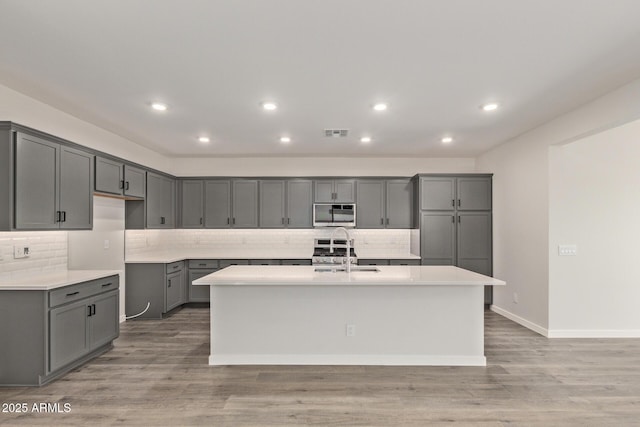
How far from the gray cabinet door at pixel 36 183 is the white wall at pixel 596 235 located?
5691 millimetres

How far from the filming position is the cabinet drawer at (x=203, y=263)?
5.95 meters

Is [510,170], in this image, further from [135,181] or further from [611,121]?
[135,181]

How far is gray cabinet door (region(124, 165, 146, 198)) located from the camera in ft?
15.6

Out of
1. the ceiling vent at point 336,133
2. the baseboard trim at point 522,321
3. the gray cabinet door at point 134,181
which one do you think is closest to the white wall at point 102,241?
the gray cabinet door at point 134,181

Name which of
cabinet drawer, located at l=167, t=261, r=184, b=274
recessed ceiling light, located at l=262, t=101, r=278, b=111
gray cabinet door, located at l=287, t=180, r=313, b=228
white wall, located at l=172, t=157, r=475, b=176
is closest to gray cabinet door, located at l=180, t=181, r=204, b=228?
white wall, located at l=172, t=157, r=475, b=176

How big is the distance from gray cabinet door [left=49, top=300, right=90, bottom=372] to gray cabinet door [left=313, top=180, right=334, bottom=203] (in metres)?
3.86

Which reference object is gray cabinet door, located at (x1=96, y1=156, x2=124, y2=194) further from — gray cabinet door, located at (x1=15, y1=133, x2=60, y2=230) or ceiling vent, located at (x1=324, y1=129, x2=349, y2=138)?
ceiling vent, located at (x1=324, y1=129, x2=349, y2=138)

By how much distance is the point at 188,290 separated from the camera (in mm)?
5918

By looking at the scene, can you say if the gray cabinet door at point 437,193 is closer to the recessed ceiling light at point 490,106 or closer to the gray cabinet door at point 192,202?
the recessed ceiling light at point 490,106

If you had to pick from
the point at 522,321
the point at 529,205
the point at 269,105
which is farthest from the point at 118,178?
the point at 522,321

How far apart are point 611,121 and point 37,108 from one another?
19.6 feet

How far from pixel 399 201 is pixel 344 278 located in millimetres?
3295

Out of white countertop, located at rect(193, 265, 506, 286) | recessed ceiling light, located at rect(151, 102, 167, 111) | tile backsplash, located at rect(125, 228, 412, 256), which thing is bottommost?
white countertop, located at rect(193, 265, 506, 286)

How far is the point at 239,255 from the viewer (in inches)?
239
